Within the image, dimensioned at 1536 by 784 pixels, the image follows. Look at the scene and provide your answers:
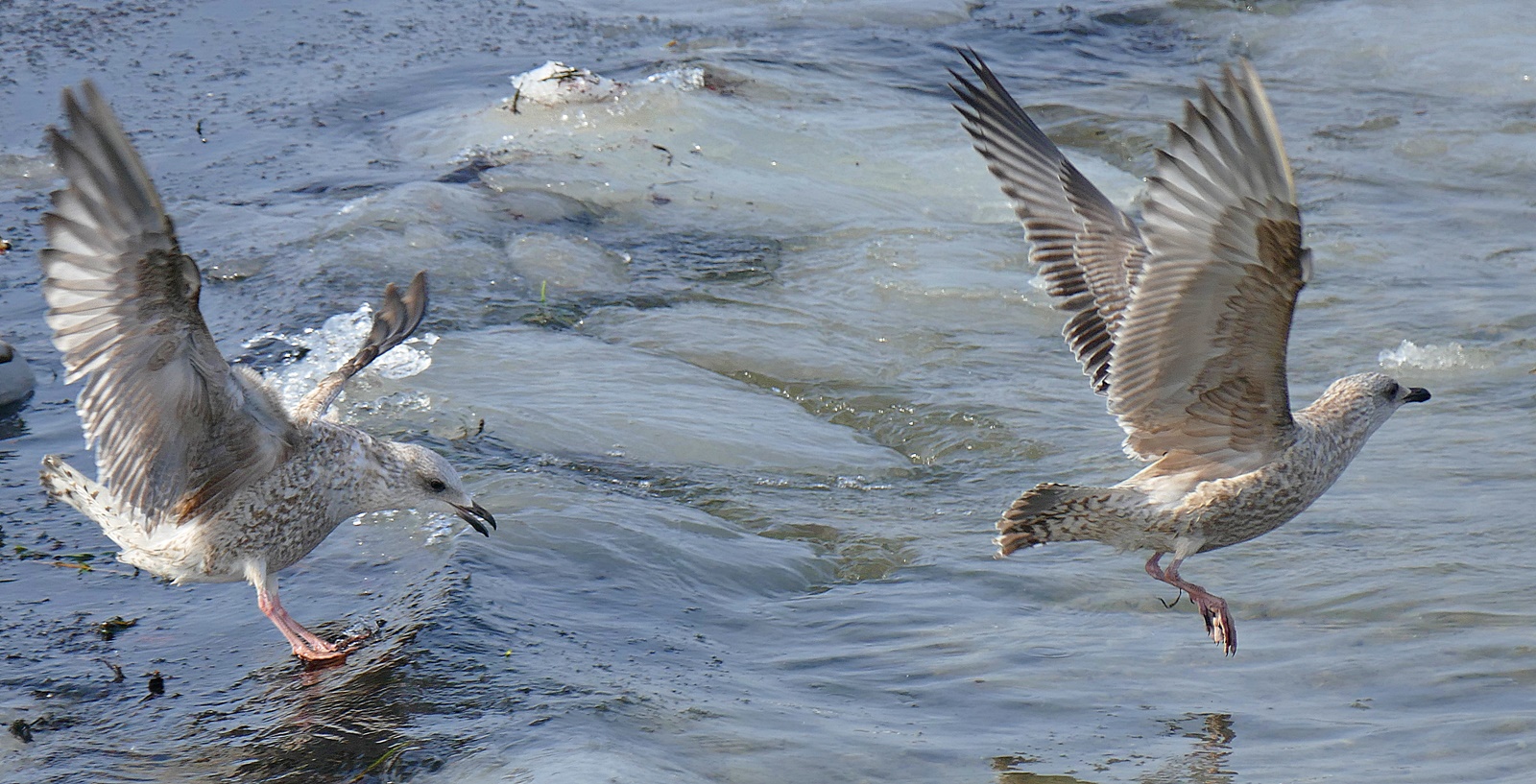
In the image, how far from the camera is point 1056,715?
4.79 meters

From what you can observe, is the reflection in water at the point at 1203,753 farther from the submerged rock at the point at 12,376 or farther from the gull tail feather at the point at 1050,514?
the submerged rock at the point at 12,376

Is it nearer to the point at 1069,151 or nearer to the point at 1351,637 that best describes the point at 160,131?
the point at 1069,151

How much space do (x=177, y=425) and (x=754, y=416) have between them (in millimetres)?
2892

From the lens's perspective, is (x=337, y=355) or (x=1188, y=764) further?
(x=337, y=355)

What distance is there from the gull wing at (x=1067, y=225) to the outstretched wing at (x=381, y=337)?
226cm

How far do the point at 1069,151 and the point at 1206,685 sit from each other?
6378 millimetres

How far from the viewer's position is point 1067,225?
6441 millimetres

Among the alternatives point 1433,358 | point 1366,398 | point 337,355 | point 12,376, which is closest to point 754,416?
point 337,355

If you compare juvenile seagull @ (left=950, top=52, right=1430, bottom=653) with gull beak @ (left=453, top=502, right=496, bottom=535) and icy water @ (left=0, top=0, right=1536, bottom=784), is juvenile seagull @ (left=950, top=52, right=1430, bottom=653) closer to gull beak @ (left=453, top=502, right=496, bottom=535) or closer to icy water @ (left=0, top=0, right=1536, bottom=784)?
icy water @ (left=0, top=0, right=1536, bottom=784)

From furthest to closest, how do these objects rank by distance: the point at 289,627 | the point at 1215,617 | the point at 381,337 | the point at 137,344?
1. the point at 381,337
2. the point at 1215,617
3. the point at 289,627
4. the point at 137,344

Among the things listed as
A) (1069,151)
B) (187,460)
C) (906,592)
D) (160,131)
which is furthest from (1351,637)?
(160,131)

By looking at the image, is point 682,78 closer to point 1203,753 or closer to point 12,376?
point 12,376

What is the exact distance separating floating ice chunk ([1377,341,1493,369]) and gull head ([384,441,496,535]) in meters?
4.72

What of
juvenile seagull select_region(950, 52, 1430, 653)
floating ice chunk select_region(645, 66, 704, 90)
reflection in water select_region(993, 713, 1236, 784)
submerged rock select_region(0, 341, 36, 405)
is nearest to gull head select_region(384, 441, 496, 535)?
juvenile seagull select_region(950, 52, 1430, 653)
